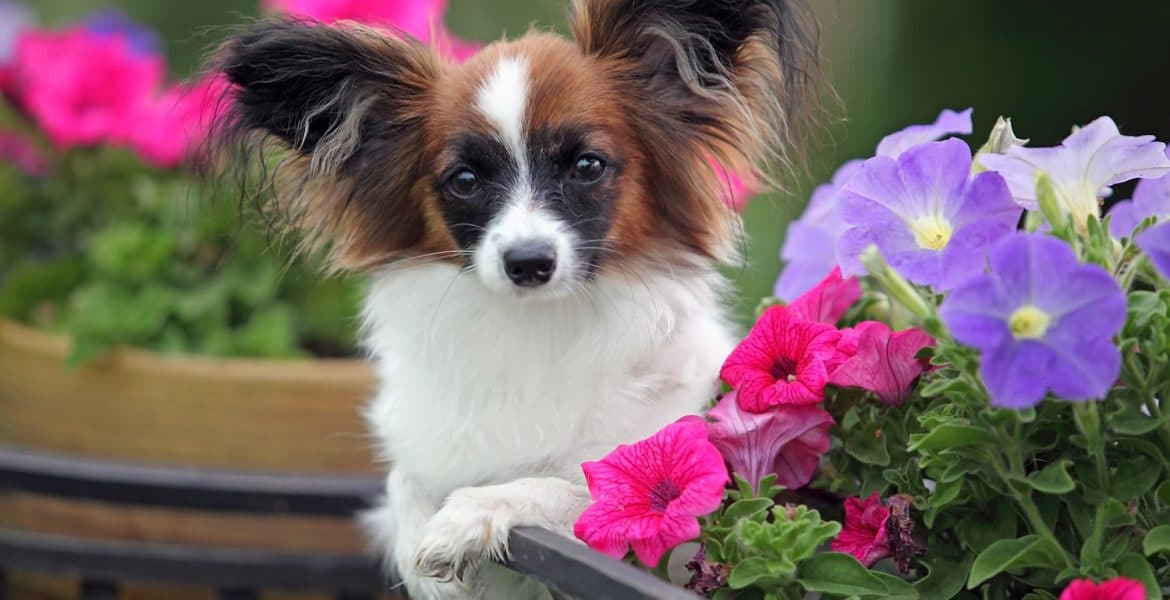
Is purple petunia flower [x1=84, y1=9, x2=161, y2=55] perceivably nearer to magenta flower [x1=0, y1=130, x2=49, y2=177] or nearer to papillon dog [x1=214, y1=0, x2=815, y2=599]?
magenta flower [x1=0, y1=130, x2=49, y2=177]

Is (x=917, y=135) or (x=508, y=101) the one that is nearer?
(x=917, y=135)

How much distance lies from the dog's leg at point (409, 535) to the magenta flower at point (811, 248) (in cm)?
66

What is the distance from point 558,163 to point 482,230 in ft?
0.53

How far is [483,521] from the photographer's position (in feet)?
5.11

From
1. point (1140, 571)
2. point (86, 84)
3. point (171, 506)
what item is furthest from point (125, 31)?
point (1140, 571)

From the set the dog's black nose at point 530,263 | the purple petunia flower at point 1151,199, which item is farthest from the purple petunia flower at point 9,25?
the purple petunia flower at point 1151,199

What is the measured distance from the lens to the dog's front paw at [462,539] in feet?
5.02

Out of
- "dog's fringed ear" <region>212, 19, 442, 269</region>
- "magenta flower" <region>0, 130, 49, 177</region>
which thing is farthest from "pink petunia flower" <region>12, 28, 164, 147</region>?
"dog's fringed ear" <region>212, 19, 442, 269</region>

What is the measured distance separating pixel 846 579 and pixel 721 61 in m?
0.98

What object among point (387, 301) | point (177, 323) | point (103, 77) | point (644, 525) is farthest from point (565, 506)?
point (103, 77)

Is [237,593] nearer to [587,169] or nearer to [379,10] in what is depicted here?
[587,169]

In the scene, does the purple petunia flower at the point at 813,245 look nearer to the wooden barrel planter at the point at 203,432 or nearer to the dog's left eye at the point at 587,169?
the dog's left eye at the point at 587,169

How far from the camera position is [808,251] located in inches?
76.3

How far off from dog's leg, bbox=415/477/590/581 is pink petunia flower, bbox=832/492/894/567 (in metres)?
0.35
